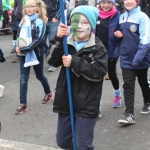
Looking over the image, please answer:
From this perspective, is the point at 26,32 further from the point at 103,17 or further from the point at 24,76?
the point at 103,17

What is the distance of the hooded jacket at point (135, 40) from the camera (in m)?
4.55

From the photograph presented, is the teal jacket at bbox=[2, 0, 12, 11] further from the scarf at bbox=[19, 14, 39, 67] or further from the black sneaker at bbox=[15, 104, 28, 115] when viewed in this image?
the black sneaker at bbox=[15, 104, 28, 115]

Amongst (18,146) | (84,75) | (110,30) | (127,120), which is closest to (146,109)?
(127,120)

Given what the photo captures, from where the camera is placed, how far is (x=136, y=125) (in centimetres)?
479

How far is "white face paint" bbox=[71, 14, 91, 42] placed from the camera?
333cm

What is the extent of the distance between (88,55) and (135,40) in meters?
1.45

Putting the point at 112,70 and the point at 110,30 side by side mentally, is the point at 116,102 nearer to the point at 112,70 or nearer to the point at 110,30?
the point at 112,70

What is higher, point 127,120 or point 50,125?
point 127,120

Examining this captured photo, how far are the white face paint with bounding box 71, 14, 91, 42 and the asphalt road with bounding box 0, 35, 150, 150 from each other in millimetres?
1430

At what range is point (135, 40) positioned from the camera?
4.65 metres

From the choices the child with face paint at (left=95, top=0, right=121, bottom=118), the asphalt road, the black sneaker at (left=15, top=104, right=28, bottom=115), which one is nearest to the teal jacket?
the asphalt road

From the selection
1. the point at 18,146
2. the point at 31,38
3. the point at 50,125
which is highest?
the point at 31,38

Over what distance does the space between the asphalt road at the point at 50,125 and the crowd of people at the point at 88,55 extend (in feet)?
0.45

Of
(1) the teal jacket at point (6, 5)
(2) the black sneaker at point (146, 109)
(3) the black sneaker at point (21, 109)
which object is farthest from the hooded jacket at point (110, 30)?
(1) the teal jacket at point (6, 5)
